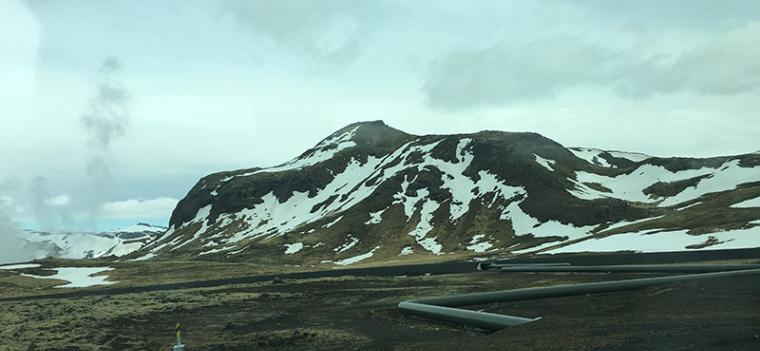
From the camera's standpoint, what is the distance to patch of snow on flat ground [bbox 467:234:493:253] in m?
150

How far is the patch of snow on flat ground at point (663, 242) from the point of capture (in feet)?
283

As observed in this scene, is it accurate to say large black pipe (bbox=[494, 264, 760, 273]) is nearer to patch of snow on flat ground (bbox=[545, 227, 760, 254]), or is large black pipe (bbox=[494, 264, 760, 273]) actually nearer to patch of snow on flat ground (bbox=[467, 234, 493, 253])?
patch of snow on flat ground (bbox=[545, 227, 760, 254])

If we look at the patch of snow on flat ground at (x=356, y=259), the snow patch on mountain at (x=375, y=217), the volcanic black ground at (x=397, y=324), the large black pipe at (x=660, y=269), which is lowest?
the patch of snow on flat ground at (x=356, y=259)

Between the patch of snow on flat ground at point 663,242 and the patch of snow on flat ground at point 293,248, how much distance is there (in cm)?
8730

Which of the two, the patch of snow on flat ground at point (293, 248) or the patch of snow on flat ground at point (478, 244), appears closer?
the patch of snow on flat ground at point (478, 244)

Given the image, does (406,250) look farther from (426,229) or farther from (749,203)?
(749,203)

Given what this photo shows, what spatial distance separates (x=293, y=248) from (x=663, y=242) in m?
112

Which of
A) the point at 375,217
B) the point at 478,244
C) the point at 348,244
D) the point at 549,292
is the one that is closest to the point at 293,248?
the point at 348,244

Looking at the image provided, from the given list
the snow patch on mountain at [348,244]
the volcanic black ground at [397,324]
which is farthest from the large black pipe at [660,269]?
the snow patch on mountain at [348,244]

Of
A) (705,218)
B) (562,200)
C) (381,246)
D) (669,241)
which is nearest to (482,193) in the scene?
(562,200)

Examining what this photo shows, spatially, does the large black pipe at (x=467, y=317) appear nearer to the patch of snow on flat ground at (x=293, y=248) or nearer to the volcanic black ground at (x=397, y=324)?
the volcanic black ground at (x=397, y=324)

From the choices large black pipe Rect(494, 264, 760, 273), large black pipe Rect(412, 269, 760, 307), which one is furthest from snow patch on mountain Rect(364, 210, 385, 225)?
large black pipe Rect(412, 269, 760, 307)

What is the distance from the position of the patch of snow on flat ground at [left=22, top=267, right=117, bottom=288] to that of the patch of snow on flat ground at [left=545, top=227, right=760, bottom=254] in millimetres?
82825

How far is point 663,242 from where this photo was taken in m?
97.9
